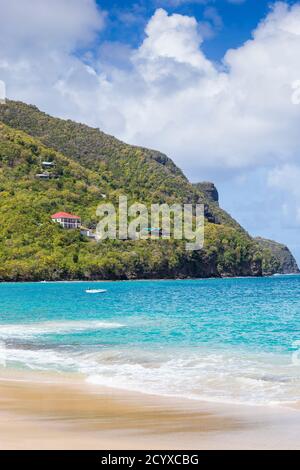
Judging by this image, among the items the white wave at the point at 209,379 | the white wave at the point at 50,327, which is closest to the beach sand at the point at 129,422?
the white wave at the point at 209,379

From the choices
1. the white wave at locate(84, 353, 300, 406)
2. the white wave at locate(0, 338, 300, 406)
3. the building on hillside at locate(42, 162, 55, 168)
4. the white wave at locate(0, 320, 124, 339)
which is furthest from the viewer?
the building on hillside at locate(42, 162, 55, 168)

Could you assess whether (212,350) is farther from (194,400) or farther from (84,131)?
(84,131)

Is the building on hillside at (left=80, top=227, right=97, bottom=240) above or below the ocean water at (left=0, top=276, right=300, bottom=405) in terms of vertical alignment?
above

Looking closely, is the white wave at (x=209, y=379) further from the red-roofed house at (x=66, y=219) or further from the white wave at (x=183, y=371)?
the red-roofed house at (x=66, y=219)

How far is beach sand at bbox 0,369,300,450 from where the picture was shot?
652cm

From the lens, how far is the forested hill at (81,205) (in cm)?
9719

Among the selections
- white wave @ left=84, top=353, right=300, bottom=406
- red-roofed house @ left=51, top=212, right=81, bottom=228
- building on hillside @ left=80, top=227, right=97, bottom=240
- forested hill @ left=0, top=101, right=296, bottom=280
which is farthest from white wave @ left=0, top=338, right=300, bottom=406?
building on hillside @ left=80, top=227, right=97, bottom=240

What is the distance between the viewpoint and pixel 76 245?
4001 inches

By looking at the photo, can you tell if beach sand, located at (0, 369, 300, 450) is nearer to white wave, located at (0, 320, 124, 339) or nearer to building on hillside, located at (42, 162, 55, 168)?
white wave, located at (0, 320, 124, 339)

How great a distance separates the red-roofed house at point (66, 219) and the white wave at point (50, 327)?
79.2 meters

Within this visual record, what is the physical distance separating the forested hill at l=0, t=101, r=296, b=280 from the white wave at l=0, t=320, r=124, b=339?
71.1 metres

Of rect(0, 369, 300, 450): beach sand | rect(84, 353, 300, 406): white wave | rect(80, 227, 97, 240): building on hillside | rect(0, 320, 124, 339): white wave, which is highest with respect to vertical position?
rect(80, 227, 97, 240): building on hillside

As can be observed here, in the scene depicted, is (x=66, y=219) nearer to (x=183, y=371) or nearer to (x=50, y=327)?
(x=50, y=327)
